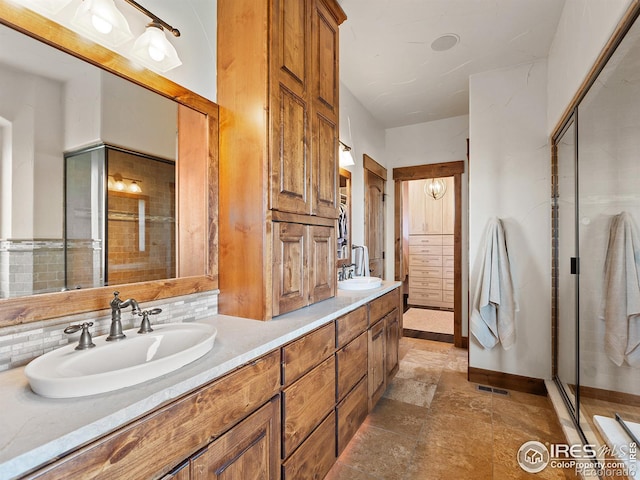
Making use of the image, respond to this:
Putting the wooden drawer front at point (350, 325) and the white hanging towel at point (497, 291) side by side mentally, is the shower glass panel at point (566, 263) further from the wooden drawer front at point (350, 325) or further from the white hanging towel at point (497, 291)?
the wooden drawer front at point (350, 325)

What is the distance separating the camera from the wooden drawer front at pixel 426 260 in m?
5.57

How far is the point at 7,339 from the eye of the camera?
91 centimetres

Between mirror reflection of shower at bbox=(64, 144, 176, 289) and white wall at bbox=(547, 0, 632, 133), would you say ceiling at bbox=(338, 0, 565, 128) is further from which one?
mirror reflection of shower at bbox=(64, 144, 176, 289)

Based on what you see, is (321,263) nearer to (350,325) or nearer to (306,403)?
(350,325)

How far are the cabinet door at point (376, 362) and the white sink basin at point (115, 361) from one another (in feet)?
4.28

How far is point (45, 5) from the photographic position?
1.00 m

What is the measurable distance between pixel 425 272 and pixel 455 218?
7.31 ft

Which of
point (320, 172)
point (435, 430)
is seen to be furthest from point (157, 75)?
point (435, 430)

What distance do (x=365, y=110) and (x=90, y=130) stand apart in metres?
2.85

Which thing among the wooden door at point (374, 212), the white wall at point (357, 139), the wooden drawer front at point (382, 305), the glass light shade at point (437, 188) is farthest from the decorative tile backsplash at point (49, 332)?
the glass light shade at point (437, 188)

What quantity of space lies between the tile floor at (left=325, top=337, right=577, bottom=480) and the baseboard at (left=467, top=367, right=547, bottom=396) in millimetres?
72

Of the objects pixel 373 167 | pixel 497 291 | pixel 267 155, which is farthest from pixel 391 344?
pixel 373 167

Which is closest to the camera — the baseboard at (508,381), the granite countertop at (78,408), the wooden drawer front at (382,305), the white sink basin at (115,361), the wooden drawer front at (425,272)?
the granite countertop at (78,408)

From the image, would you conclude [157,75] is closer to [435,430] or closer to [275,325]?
[275,325]
